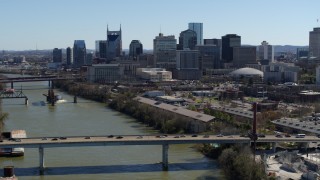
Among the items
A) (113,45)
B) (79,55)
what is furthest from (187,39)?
(79,55)

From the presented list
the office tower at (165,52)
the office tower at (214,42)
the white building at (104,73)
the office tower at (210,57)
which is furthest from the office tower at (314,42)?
the white building at (104,73)

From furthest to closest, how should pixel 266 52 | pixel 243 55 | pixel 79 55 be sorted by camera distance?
pixel 266 52 < pixel 79 55 < pixel 243 55

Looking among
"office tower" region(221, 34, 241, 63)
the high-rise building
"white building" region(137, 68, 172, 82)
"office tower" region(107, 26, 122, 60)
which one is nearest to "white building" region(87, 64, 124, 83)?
"white building" region(137, 68, 172, 82)

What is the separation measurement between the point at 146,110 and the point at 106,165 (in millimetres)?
7811

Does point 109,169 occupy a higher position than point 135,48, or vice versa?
point 135,48

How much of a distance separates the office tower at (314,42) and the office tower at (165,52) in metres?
15.4

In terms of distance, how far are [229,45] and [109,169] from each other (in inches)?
1552

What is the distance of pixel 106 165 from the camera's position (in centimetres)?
1159

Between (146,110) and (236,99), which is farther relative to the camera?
(236,99)

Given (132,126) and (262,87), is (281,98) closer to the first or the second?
(262,87)

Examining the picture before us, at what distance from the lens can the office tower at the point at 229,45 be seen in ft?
162

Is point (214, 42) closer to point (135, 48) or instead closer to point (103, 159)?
point (135, 48)

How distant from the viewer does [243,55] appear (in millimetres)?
47250

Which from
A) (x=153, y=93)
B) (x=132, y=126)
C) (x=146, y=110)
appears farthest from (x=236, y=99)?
(x=132, y=126)
